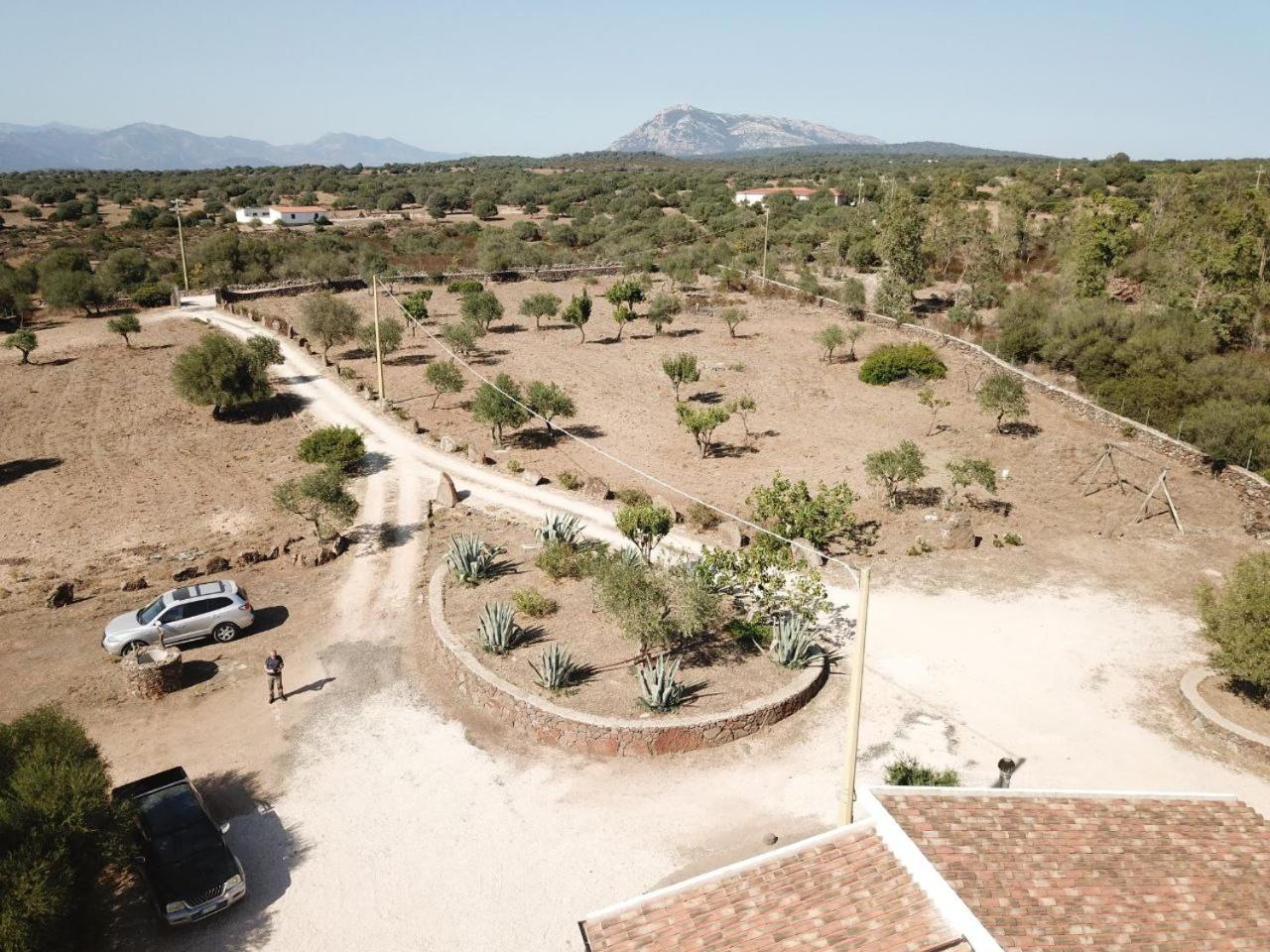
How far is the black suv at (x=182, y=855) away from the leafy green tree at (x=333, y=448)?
48.3ft

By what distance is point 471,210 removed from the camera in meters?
106

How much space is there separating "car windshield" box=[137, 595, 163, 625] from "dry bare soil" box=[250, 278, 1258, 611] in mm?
12102

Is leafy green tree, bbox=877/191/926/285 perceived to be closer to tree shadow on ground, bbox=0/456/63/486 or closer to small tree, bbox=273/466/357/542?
small tree, bbox=273/466/357/542

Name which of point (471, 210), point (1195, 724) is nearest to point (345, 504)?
point (1195, 724)

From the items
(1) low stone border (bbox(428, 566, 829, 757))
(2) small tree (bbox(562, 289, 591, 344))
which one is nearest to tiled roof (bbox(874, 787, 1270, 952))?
(1) low stone border (bbox(428, 566, 829, 757))

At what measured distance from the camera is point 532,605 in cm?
1641

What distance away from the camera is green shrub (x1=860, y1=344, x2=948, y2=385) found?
1427 inches

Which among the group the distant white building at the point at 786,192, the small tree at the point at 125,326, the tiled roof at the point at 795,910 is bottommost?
the tiled roof at the point at 795,910

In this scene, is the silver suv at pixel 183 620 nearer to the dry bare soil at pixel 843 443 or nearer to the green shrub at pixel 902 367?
the dry bare soil at pixel 843 443

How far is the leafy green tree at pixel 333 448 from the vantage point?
2511 cm

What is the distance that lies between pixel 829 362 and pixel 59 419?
33628 mm

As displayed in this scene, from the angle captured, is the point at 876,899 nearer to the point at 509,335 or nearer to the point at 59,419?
the point at 59,419

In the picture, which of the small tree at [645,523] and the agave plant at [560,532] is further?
the agave plant at [560,532]

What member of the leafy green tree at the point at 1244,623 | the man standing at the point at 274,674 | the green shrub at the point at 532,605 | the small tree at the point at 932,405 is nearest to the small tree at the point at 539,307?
the small tree at the point at 932,405
